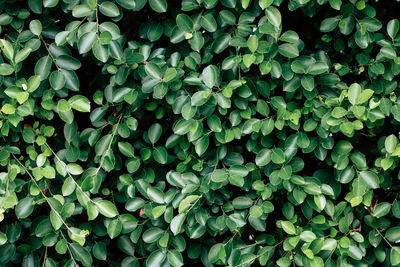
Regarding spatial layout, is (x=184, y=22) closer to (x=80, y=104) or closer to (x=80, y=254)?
(x=80, y=104)

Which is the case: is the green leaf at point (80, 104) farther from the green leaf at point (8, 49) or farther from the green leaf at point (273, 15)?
the green leaf at point (273, 15)

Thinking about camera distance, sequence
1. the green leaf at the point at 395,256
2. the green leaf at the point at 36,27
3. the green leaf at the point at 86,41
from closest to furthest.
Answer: the green leaf at the point at 86,41 < the green leaf at the point at 36,27 < the green leaf at the point at 395,256

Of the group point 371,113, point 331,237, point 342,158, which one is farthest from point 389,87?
point 331,237

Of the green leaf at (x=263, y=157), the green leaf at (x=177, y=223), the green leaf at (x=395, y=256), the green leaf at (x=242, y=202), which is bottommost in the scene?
the green leaf at (x=395, y=256)

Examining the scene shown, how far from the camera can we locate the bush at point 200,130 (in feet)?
5.65

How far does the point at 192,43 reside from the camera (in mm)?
1733

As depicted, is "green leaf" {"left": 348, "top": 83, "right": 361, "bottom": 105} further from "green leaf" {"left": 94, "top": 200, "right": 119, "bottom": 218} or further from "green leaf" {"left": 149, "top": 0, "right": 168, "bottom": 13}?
"green leaf" {"left": 94, "top": 200, "right": 119, "bottom": 218}

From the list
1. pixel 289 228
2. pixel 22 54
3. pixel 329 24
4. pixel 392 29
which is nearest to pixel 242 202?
pixel 289 228

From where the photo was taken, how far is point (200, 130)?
1752 mm

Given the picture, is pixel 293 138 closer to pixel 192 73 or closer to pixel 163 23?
pixel 192 73

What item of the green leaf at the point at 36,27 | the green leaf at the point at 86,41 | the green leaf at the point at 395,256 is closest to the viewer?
the green leaf at the point at 86,41

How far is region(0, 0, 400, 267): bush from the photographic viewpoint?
5.65 ft

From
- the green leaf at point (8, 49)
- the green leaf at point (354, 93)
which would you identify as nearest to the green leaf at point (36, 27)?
the green leaf at point (8, 49)

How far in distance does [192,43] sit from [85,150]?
676mm
